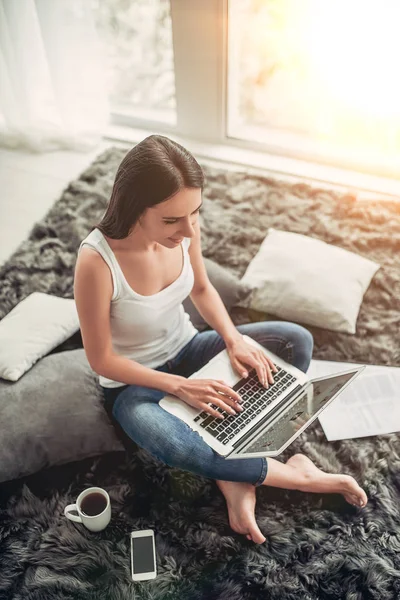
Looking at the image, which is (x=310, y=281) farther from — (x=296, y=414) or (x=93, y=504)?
(x=93, y=504)

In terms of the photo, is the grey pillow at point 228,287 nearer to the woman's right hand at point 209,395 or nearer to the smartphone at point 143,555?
the woman's right hand at point 209,395

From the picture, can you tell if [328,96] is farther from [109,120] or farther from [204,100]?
[109,120]

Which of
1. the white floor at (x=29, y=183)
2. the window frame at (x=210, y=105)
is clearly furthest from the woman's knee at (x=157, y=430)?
the window frame at (x=210, y=105)

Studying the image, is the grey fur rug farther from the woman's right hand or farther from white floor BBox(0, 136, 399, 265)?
white floor BBox(0, 136, 399, 265)

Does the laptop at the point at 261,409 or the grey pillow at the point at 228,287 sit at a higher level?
the laptop at the point at 261,409

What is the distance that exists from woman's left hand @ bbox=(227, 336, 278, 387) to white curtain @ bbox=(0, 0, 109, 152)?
66.3 inches

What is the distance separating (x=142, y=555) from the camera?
1.37m

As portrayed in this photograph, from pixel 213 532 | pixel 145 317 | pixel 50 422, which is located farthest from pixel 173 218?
pixel 213 532

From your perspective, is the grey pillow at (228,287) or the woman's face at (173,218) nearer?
the woman's face at (173,218)

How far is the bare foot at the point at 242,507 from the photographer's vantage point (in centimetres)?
140

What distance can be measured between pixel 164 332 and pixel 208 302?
185 millimetres

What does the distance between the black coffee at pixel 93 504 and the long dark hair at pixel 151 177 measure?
2.18 ft

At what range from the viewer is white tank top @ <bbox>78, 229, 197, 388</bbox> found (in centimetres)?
132

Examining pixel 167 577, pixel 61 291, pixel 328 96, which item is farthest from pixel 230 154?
pixel 167 577
